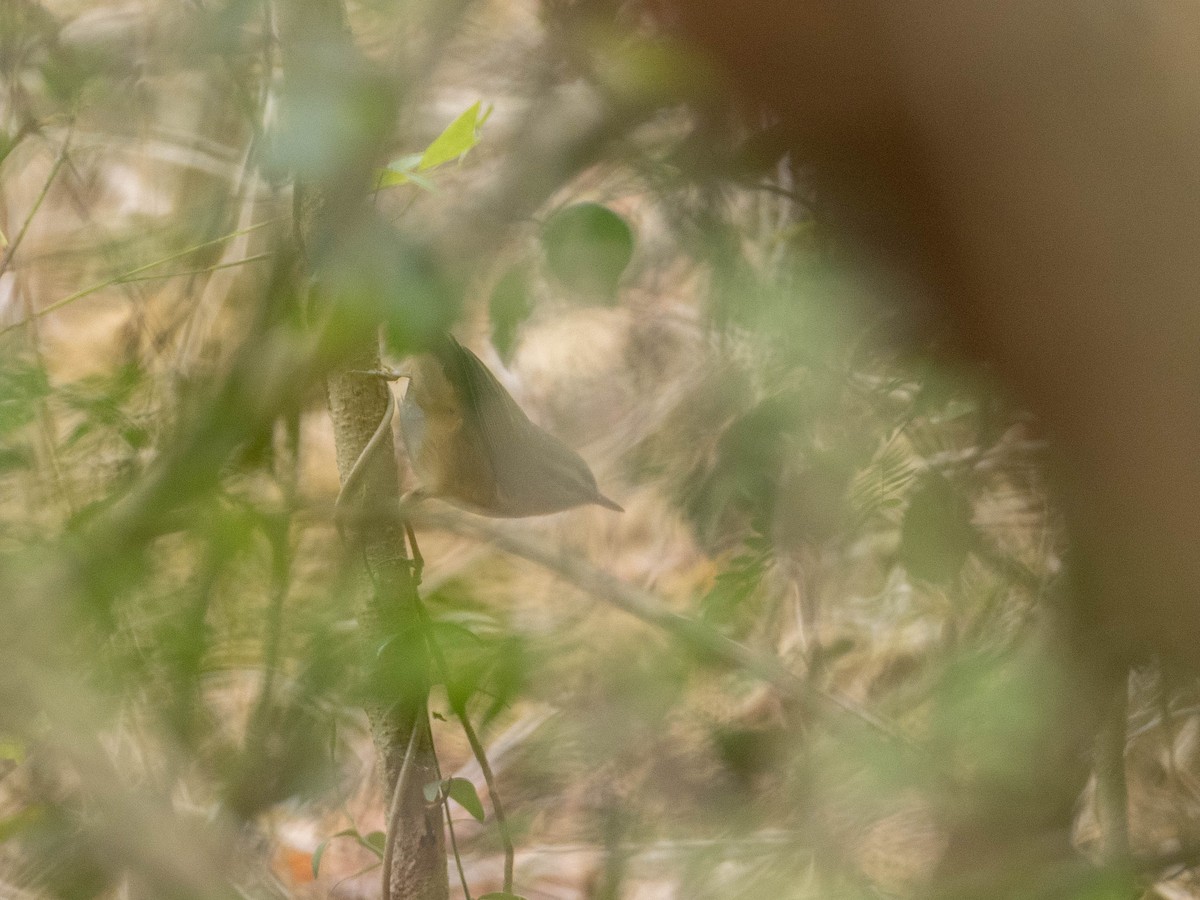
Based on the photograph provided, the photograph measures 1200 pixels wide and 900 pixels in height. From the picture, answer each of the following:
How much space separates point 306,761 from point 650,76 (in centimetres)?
39

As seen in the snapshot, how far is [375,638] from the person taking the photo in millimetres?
519

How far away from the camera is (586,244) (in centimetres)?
47

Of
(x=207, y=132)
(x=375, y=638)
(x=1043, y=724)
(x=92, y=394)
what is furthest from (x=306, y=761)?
(x=207, y=132)

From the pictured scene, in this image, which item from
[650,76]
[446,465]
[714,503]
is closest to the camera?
[650,76]

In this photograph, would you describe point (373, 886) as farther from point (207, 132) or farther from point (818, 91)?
point (818, 91)

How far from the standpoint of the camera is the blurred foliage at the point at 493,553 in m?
0.39

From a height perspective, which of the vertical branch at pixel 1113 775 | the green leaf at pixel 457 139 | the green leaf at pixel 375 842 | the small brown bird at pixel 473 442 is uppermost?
the green leaf at pixel 457 139

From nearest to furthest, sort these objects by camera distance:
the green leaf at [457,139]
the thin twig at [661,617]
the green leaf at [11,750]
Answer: the green leaf at [457,139] → the thin twig at [661,617] → the green leaf at [11,750]

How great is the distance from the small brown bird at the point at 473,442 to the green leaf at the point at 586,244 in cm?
7

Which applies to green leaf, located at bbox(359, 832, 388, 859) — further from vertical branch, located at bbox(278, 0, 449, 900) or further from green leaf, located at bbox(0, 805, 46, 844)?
green leaf, located at bbox(0, 805, 46, 844)

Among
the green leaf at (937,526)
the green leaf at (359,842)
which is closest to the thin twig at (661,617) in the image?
the green leaf at (937,526)

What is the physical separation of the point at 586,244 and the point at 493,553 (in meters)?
0.40

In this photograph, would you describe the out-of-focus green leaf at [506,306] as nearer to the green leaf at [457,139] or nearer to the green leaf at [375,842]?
the green leaf at [457,139]

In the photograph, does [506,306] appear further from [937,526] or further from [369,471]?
[937,526]
